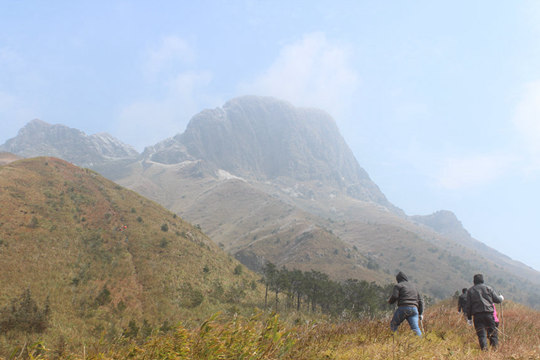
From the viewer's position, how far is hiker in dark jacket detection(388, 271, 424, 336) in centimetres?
806

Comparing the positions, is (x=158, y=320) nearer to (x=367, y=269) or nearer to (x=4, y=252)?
(x=4, y=252)

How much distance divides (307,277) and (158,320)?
40.5 m

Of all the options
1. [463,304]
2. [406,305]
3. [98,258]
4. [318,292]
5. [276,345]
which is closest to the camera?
[276,345]

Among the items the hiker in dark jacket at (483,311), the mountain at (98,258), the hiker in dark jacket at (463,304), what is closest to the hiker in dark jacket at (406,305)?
the hiker in dark jacket at (463,304)

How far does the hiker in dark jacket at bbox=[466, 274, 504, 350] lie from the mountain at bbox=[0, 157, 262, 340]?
3919cm

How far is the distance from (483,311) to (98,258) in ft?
183

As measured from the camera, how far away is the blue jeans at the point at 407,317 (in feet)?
26.3

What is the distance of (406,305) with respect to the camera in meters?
8.57

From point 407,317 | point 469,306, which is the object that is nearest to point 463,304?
point 469,306

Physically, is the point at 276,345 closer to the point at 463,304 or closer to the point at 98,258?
the point at 463,304


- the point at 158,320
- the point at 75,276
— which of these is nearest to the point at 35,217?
the point at 75,276

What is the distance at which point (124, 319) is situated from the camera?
39344 mm

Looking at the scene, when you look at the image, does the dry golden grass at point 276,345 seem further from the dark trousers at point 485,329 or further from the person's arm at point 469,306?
the person's arm at point 469,306

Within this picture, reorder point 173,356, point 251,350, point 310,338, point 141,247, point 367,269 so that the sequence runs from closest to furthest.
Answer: point 173,356
point 251,350
point 310,338
point 141,247
point 367,269
